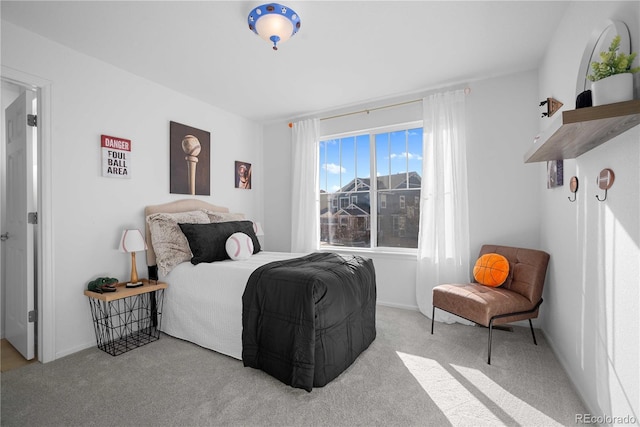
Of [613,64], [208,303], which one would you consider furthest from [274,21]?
[208,303]

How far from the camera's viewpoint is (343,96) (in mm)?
3654

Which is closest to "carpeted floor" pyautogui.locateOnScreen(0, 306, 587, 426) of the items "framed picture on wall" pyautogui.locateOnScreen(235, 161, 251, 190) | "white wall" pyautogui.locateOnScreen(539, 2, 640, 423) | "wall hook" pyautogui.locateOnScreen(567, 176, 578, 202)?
"white wall" pyautogui.locateOnScreen(539, 2, 640, 423)

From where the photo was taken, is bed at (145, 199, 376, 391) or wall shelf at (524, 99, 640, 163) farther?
bed at (145, 199, 376, 391)

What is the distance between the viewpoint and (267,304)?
2.11m

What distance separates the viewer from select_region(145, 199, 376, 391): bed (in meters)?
1.96

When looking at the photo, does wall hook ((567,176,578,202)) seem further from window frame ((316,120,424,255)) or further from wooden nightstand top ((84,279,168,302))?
wooden nightstand top ((84,279,168,302))

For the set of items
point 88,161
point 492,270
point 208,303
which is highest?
point 88,161

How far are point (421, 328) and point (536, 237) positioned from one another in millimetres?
1457

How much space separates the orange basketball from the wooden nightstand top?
2963 mm

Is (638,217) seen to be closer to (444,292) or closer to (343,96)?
(444,292)

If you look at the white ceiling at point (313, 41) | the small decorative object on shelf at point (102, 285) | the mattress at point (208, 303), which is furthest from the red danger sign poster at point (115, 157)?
the mattress at point (208, 303)

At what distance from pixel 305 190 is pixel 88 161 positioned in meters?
2.42

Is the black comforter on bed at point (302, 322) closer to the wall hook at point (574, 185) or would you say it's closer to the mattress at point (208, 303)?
the mattress at point (208, 303)

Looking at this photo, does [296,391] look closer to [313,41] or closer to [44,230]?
[44,230]
